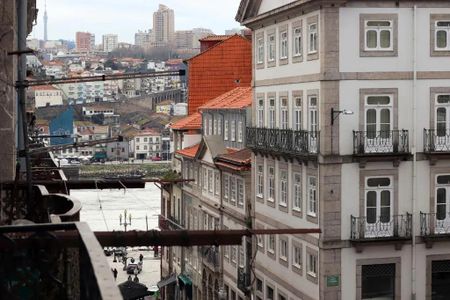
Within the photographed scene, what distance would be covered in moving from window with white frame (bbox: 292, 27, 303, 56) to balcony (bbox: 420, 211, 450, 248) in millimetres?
5802

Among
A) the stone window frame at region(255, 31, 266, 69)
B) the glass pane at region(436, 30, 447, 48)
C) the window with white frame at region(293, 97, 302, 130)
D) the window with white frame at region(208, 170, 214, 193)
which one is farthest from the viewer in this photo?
the window with white frame at region(208, 170, 214, 193)

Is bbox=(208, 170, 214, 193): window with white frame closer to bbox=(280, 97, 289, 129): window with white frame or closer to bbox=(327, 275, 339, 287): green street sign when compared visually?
bbox=(280, 97, 289, 129): window with white frame

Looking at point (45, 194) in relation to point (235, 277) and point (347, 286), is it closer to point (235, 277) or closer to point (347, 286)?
point (347, 286)

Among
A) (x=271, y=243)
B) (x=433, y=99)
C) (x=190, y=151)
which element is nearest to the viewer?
(x=433, y=99)

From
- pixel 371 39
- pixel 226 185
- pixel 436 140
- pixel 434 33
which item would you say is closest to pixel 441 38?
pixel 434 33

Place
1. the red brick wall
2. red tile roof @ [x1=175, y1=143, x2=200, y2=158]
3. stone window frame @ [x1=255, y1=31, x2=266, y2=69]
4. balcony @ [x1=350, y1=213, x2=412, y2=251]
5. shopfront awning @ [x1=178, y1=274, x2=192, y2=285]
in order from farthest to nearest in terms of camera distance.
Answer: the red brick wall
shopfront awning @ [x1=178, y1=274, x2=192, y2=285]
red tile roof @ [x1=175, y1=143, x2=200, y2=158]
stone window frame @ [x1=255, y1=31, x2=266, y2=69]
balcony @ [x1=350, y1=213, x2=412, y2=251]

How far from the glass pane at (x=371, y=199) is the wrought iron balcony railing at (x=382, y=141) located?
1257 millimetres

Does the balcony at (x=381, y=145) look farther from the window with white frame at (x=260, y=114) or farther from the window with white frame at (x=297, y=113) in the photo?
the window with white frame at (x=260, y=114)

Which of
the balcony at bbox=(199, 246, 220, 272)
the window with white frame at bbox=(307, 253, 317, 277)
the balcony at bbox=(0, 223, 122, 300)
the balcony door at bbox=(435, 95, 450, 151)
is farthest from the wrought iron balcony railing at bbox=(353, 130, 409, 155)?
the balcony at bbox=(0, 223, 122, 300)

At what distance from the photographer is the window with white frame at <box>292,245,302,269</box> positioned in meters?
31.3

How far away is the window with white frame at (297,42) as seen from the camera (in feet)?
102

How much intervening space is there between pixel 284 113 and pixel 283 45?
80.8 inches

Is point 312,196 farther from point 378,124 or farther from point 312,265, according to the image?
point 378,124

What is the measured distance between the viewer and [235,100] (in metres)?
44.4
